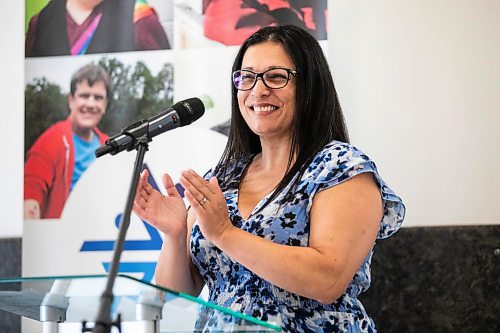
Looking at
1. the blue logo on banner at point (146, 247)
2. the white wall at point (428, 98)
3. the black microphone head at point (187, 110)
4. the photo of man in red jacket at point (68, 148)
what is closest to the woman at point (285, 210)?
the black microphone head at point (187, 110)

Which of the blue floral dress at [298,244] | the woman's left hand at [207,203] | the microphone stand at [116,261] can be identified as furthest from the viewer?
the blue floral dress at [298,244]

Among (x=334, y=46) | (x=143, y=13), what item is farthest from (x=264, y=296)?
(x=143, y=13)

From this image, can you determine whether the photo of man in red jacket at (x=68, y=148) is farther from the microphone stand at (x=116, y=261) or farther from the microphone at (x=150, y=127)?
the microphone stand at (x=116, y=261)

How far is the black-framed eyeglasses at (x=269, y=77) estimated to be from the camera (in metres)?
2.05

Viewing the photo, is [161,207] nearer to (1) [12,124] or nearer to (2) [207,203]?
(2) [207,203]

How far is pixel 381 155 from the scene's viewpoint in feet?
9.93

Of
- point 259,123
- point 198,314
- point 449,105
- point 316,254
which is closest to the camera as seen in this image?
point 198,314

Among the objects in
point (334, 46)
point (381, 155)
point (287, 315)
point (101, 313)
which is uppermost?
point (334, 46)

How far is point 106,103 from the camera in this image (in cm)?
333

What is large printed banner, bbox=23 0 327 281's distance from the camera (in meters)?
3.20

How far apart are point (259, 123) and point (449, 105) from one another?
115 centimetres

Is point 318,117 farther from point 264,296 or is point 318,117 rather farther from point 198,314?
point 198,314

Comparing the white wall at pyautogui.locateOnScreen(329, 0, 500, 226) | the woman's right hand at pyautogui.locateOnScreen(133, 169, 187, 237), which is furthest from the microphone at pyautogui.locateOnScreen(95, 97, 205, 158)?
the white wall at pyautogui.locateOnScreen(329, 0, 500, 226)

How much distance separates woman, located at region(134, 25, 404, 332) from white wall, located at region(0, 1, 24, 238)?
147cm
